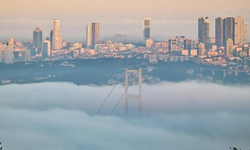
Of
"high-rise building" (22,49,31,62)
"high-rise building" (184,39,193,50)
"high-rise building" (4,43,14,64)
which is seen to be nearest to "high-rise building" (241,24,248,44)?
"high-rise building" (184,39,193,50)

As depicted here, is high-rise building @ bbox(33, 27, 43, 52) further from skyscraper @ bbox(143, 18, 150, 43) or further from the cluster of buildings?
skyscraper @ bbox(143, 18, 150, 43)

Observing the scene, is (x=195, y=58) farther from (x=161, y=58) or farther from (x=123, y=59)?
(x=123, y=59)

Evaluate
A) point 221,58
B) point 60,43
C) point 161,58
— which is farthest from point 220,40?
point 60,43

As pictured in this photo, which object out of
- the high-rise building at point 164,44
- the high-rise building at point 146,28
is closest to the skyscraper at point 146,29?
the high-rise building at point 146,28

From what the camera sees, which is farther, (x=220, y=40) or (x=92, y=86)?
(x=220, y=40)

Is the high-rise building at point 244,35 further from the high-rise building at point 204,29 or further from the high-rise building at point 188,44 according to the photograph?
the high-rise building at point 188,44

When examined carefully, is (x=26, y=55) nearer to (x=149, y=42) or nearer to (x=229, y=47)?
(x=149, y=42)

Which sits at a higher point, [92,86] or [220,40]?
[220,40]
